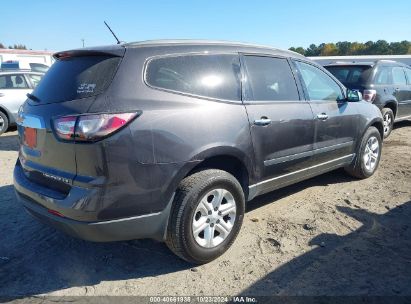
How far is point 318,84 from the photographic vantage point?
451 centimetres

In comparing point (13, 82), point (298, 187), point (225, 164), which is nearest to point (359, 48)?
point (13, 82)

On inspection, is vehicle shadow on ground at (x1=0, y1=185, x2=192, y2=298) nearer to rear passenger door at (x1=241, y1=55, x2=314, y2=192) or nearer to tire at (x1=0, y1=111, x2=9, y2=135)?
rear passenger door at (x1=241, y1=55, x2=314, y2=192)

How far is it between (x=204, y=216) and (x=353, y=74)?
19.9 feet

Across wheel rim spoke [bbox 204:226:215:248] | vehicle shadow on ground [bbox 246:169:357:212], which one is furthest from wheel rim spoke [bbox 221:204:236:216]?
vehicle shadow on ground [bbox 246:169:357:212]

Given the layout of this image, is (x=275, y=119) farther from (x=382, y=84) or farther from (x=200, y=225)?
(x=382, y=84)

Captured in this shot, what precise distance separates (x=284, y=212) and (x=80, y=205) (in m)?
2.42

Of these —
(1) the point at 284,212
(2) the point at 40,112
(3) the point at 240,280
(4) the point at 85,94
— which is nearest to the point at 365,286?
(3) the point at 240,280

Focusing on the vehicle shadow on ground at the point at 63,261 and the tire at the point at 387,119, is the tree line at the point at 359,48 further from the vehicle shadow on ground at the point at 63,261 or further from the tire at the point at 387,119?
the vehicle shadow on ground at the point at 63,261

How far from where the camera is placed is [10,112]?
30.8ft

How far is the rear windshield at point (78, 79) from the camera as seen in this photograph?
2.78 m

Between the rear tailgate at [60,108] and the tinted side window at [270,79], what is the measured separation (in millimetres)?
1345

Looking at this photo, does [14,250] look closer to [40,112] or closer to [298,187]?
[40,112]

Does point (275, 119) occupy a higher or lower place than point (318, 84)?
lower

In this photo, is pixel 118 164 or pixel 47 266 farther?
pixel 47 266
